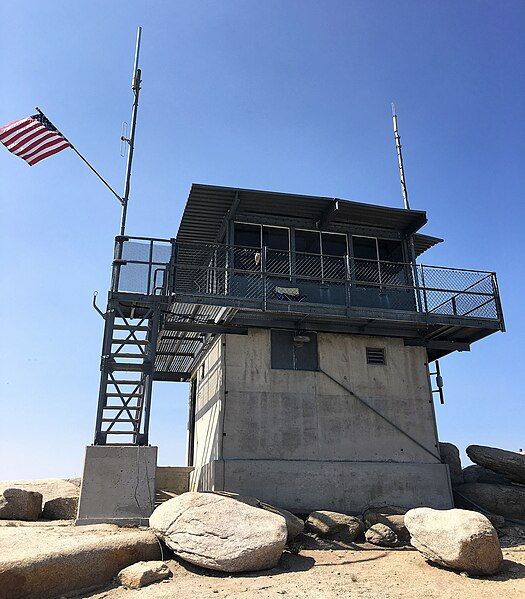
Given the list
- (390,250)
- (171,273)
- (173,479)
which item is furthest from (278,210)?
(173,479)

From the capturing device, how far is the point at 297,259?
1727 centimetres

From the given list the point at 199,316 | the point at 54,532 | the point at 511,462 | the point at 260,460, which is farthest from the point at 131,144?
the point at 511,462

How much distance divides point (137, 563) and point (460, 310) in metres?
11.7

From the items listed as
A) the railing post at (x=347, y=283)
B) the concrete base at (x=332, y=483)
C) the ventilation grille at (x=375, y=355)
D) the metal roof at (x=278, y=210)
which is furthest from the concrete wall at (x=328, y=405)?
the metal roof at (x=278, y=210)

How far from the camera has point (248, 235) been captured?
687 inches

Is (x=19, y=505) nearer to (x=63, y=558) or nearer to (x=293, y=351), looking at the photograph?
(x=63, y=558)

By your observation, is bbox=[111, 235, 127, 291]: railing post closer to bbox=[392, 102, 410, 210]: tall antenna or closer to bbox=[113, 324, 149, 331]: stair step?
bbox=[113, 324, 149, 331]: stair step

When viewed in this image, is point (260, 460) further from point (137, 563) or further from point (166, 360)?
point (166, 360)

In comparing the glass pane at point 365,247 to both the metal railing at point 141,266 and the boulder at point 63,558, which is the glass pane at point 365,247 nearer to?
the metal railing at point 141,266

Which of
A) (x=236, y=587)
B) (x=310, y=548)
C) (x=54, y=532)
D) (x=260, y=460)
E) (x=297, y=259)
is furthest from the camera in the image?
(x=297, y=259)

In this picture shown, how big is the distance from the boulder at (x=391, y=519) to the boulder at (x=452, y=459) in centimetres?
406

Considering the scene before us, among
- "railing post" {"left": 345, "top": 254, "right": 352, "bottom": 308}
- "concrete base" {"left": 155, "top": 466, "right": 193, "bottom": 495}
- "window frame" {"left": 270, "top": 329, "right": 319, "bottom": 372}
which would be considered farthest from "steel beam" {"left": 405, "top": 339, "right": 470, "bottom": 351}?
"concrete base" {"left": 155, "top": 466, "right": 193, "bottom": 495}

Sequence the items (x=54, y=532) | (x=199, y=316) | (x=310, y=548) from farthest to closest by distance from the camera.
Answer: (x=199, y=316), (x=310, y=548), (x=54, y=532)

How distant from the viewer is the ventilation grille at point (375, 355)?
16688 mm
